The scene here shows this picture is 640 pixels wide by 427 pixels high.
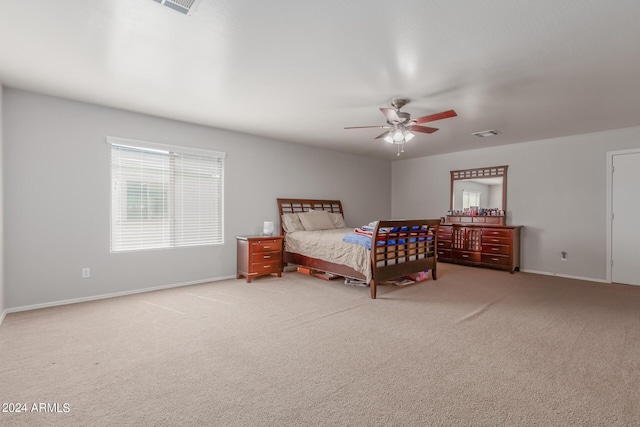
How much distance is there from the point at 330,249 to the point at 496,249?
11.4ft

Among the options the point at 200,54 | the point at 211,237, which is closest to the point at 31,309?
the point at 211,237

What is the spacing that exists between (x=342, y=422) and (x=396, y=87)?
10.3 ft

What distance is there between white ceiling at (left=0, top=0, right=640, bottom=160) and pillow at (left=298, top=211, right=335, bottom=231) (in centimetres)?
215

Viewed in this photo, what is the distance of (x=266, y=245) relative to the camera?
5344mm

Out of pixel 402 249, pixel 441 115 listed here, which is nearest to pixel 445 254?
pixel 402 249

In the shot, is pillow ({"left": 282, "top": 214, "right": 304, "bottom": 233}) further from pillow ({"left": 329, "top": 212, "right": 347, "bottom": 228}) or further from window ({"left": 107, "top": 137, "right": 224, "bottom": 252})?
window ({"left": 107, "top": 137, "right": 224, "bottom": 252})

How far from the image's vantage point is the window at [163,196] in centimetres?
437

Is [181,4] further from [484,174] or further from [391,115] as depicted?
[484,174]

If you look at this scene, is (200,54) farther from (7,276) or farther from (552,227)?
(552,227)

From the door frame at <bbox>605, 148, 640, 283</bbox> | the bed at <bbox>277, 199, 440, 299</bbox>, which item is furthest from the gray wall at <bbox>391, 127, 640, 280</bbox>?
the bed at <bbox>277, 199, 440, 299</bbox>

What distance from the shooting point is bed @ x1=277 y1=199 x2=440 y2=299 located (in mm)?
4363

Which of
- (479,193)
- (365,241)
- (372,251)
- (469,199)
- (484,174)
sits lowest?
(372,251)

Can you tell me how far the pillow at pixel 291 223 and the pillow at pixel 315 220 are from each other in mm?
86

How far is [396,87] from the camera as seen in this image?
11.3 ft
